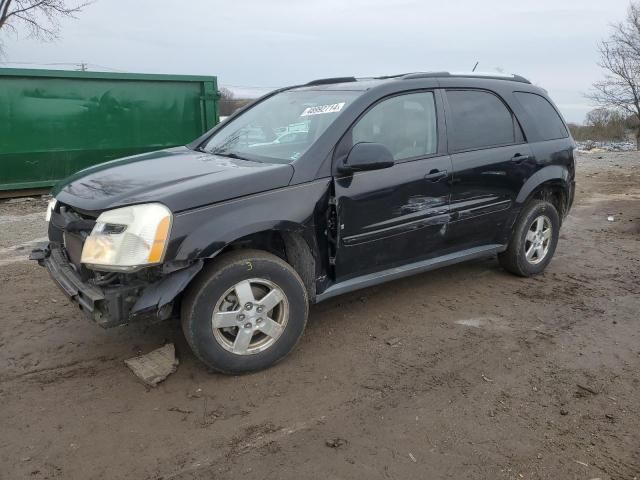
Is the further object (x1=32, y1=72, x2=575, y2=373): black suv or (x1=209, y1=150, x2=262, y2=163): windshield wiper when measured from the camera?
(x1=209, y1=150, x2=262, y2=163): windshield wiper

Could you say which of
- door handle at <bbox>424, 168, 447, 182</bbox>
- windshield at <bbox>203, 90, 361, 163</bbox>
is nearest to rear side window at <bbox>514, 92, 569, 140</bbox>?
door handle at <bbox>424, 168, 447, 182</bbox>

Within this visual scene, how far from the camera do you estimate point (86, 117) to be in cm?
925

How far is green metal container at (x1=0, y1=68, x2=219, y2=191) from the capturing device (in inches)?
342

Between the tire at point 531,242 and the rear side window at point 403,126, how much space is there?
137 cm

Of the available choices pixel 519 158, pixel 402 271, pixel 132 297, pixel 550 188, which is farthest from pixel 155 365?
pixel 550 188

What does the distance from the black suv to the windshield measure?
2 centimetres

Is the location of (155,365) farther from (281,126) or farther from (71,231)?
(281,126)

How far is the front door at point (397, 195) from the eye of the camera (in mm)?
3703

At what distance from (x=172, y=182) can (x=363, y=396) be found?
170 cm

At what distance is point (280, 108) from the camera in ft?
14.4

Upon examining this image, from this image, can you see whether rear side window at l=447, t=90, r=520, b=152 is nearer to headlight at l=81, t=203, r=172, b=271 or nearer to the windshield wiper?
the windshield wiper

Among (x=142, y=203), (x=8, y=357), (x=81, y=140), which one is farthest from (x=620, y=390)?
(x=81, y=140)

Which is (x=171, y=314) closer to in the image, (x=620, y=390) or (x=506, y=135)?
(x=620, y=390)

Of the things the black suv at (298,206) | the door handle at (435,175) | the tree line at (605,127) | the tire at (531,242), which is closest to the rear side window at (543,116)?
the black suv at (298,206)
